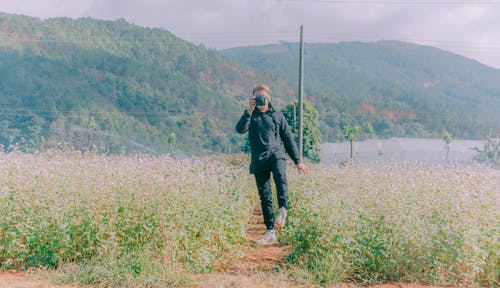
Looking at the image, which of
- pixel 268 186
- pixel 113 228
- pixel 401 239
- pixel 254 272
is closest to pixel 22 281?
pixel 113 228

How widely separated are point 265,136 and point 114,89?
376 ft

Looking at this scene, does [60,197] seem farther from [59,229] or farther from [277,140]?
[277,140]

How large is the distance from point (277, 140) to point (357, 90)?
621 ft

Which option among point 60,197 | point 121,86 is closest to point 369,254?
point 60,197

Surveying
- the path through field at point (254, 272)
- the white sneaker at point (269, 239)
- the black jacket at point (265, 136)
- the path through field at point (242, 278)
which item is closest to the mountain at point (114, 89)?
the black jacket at point (265, 136)

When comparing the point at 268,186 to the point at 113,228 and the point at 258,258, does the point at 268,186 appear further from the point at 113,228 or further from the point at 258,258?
the point at 113,228

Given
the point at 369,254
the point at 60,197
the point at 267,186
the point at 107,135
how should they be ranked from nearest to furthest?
the point at 369,254 → the point at 60,197 → the point at 267,186 → the point at 107,135

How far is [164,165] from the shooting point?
601 centimetres

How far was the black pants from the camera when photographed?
222 inches

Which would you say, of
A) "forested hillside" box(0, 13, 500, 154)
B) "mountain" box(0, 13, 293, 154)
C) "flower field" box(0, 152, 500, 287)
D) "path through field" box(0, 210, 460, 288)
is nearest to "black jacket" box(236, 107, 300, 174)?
"flower field" box(0, 152, 500, 287)

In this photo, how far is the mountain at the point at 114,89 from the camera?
91688mm

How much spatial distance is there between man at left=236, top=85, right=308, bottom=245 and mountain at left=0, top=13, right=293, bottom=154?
6526cm

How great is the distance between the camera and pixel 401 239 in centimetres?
411

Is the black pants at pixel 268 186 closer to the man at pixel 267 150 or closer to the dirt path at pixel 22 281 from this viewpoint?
the man at pixel 267 150
